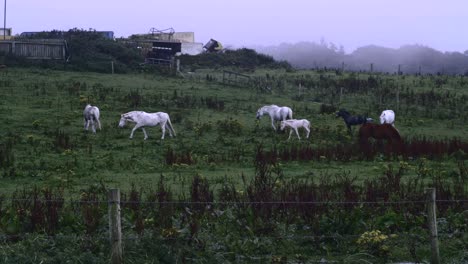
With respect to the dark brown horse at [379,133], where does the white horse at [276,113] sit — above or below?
above

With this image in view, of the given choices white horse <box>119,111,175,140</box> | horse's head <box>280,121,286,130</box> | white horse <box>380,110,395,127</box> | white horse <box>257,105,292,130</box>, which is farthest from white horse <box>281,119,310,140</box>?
white horse <box>119,111,175,140</box>

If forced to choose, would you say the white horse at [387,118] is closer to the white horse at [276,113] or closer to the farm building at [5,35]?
the white horse at [276,113]

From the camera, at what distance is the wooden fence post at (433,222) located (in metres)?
10.8

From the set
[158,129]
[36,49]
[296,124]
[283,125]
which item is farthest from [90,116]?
[36,49]

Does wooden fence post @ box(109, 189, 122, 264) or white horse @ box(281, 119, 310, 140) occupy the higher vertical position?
wooden fence post @ box(109, 189, 122, 264)

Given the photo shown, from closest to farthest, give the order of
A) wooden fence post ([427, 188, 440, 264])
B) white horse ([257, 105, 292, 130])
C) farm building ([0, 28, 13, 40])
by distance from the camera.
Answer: wooden fence post ([427, 188, 440, 264]), white horse ([257, 105, 292, 130]), farm building ([0, 28, 13, 40])

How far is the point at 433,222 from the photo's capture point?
10.9 meters

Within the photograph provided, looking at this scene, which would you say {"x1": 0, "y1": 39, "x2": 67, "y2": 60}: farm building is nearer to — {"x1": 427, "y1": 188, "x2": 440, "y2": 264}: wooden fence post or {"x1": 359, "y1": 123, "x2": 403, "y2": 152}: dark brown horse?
{"x1": 359, "y1": 123, "x2": 403, "y2": 152}: dark brown horse

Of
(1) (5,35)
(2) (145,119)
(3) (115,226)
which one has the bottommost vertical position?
(2) (145,119)

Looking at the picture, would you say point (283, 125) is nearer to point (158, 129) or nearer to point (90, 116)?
point (158, 129)

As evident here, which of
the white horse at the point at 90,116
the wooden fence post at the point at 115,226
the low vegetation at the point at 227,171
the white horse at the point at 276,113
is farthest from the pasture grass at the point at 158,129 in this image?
the wooden fence post at the point at 115,226

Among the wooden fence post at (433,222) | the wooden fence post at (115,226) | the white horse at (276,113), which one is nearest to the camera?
the wooden fence post at (115,226)

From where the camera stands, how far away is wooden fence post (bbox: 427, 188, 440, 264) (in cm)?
1079

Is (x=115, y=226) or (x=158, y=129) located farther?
(x=158, y=129)
